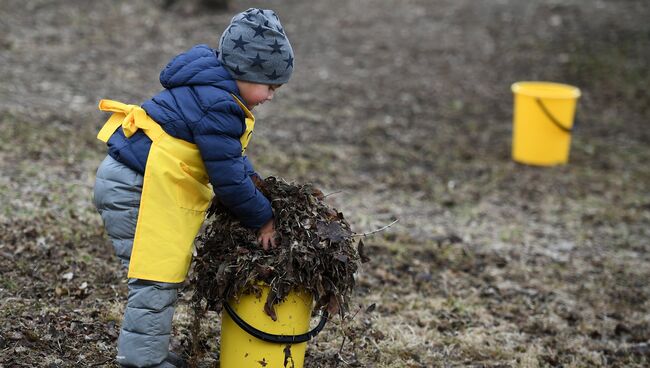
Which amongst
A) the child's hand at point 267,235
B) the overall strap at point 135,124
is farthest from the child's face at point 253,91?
the child's hand at point 267,235

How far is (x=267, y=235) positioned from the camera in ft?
10.4

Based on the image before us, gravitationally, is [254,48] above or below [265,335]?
above

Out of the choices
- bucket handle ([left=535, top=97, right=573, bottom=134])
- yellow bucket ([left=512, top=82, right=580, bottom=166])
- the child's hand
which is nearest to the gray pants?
the child's hand

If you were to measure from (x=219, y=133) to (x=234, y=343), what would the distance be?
0.85 meters

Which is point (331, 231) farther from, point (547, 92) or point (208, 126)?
point (547, 92)

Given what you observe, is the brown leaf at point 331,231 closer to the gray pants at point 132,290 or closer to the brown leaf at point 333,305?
the brown leaf at point 333,305

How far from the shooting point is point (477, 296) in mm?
4996

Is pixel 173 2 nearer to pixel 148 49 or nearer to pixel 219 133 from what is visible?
pixel 148 49

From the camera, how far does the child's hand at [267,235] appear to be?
3150 mm

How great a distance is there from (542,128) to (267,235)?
529 cm

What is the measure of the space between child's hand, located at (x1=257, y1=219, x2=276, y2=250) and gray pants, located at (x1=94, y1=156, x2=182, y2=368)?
1.20ft

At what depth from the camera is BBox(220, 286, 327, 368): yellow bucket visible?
3131mm

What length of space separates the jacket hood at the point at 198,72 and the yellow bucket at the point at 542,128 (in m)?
5.28

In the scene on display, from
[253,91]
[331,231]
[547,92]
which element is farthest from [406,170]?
[253,91]
